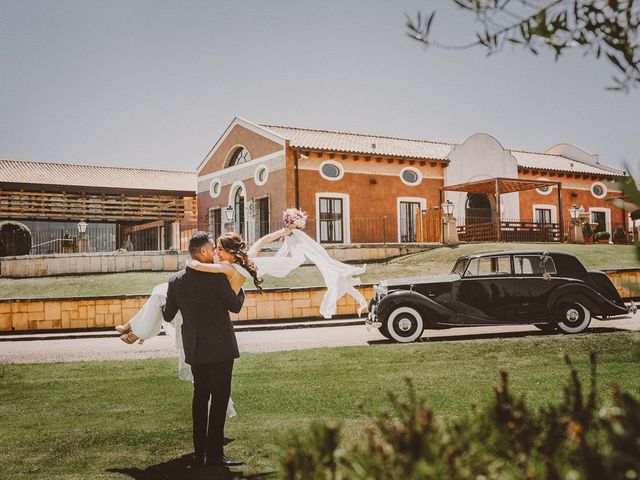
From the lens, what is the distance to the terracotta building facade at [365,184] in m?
28.1

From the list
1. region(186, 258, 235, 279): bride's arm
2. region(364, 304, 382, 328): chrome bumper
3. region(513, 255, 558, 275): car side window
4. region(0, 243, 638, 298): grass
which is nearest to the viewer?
region(186, 258, 235, 279): bride's arm

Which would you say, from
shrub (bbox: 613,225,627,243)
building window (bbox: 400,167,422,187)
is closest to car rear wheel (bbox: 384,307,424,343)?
building window (bbox: 400,167,422,187)

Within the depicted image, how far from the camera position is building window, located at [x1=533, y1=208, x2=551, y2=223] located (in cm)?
3306

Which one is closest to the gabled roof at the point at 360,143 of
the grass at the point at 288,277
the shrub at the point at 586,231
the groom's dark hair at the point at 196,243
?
the grass at the point at 288,277

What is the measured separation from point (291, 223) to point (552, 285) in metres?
7.20

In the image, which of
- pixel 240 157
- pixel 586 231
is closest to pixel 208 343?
pixel 240 157

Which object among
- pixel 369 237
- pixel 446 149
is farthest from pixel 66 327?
pixel 446 149

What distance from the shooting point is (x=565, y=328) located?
11680 millimetres

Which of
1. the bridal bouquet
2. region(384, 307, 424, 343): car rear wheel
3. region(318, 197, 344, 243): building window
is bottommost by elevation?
region(384, 307, 424, 343): car rear wheel

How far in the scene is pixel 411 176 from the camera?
99.0 feet

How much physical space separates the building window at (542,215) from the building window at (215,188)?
17.8 m

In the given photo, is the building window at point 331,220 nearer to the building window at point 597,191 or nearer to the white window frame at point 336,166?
the white window frame at point 336,166

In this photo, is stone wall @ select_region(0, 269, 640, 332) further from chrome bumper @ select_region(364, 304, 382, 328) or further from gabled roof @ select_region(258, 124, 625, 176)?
gabled roof @ select_region(258, 124, 625, 176)

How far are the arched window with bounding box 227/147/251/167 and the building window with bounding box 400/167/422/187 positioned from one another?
8.07 m
